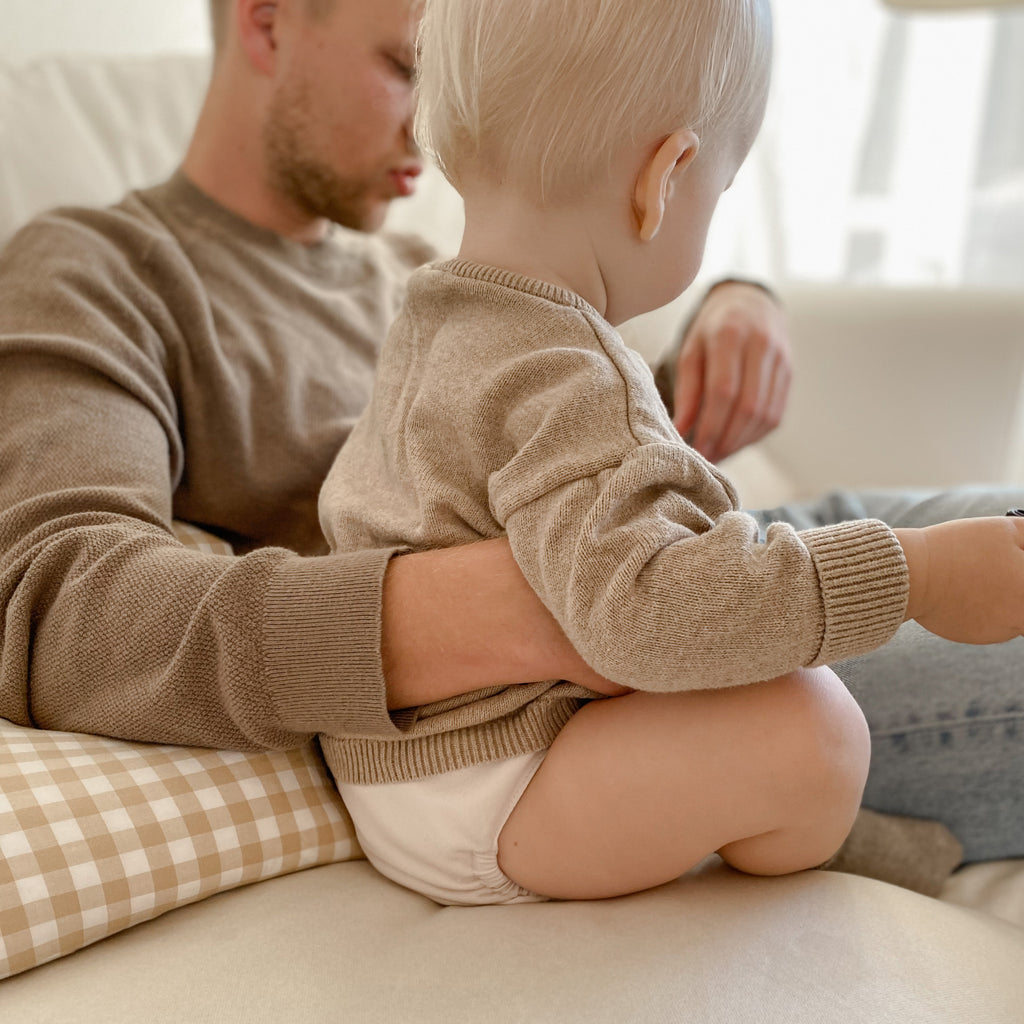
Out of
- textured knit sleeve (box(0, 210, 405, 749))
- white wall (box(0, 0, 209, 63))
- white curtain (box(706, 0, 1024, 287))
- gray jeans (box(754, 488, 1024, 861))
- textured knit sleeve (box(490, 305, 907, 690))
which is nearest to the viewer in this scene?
textured knit sleeve (box(490, 305, 907, 690))

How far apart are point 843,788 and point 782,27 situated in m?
2.22

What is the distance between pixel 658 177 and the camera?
2.15 feet

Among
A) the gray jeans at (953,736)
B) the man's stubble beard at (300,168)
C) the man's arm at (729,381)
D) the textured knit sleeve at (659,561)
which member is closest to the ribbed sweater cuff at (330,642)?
the textured knit sleeve at (659,561)

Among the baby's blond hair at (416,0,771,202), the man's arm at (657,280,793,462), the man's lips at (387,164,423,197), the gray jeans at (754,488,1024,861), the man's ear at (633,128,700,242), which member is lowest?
the gray jeans at (754,488,1024,861)

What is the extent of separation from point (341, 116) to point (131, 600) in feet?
2.10

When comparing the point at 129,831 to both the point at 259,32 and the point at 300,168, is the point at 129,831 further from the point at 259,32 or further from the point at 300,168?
the point at 259,32

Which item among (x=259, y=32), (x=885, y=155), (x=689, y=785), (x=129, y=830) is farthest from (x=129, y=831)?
(x=885, y=155)

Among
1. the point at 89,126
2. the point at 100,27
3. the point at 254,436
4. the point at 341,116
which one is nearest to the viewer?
the point at 254,436

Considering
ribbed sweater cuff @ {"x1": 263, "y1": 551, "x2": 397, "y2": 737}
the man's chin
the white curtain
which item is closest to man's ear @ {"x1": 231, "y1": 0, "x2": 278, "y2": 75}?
the man's chin

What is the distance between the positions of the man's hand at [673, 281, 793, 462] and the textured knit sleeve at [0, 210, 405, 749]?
1.58 ft

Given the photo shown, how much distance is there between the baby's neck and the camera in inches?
26.9

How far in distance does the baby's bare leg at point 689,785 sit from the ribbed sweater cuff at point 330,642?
121 mm

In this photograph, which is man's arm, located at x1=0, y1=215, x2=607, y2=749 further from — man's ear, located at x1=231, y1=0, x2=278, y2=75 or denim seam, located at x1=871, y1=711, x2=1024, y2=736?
man's ear, located at x1=231, y1=0, x2=278, y2=75

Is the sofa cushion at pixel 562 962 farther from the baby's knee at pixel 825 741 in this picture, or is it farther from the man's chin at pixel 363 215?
the man's chin at pixel 363 215
